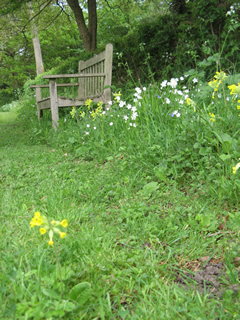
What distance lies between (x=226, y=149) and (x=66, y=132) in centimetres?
268

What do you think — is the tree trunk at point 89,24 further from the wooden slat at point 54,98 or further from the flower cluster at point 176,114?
the flower cluster at point 176,114

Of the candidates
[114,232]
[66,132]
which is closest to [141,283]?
[114,232]

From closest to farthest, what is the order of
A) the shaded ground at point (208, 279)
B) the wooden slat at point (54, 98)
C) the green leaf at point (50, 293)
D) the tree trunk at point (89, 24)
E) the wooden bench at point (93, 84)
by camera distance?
1. the green leaf at point (50, 293)
2. the shaded ground at point (208, 279)
3. the wooden bench at point (93, 84)
4. the wooden slat at point (54, 98)
5. the tree trunk at point (89, 24)

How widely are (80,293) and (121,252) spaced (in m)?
0.38

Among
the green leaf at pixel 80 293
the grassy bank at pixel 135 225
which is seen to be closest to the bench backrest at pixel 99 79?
the grassy bank at pixel 135 225

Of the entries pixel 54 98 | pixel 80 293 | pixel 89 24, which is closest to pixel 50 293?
pixel 80 293

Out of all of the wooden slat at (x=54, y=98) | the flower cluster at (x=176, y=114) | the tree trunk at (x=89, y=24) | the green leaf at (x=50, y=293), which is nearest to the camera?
the green leaf at (x=50, y=293)

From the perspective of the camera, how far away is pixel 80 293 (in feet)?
3.59

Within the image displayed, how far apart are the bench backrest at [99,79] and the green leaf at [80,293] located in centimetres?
333

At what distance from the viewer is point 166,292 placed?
3.92 ft

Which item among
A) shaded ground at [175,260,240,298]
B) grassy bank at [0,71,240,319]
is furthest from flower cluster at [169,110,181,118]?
shaded ground at [175,260,240,298]

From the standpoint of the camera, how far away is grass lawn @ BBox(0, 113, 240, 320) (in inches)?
42.1

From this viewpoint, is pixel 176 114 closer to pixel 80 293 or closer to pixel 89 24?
pixel 80 293

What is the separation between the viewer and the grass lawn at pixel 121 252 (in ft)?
3.51
